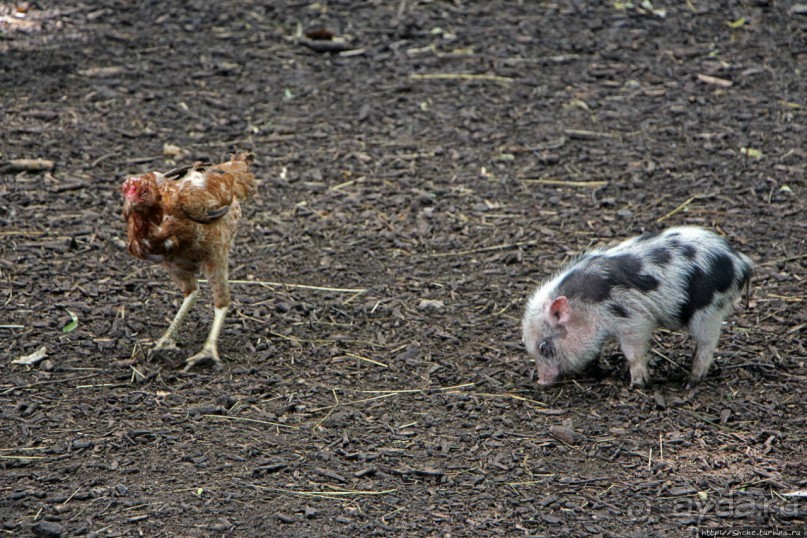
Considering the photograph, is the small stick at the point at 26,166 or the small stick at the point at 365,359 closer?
the small stick at the point at 365,359

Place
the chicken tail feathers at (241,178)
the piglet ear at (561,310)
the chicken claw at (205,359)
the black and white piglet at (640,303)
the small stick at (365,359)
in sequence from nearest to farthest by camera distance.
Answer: the black and white piglet at (640,303)
the piglet ear at (561,310)
the chicken claw at (205,359)
the small stick at (365,359)
the chicken tail feathers at (241,178)

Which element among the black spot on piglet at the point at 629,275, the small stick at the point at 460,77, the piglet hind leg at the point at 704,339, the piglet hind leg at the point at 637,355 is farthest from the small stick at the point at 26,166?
the piglet hind leg at the point at 704,339

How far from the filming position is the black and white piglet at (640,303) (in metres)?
5.99

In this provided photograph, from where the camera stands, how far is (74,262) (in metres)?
7.43

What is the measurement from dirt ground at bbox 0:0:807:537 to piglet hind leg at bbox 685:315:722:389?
0.15 m

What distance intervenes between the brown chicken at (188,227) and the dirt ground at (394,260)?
0.36 m

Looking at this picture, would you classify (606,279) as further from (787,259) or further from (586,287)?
(787,259)

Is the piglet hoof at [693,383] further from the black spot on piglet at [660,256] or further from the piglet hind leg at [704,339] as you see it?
the black spot on piglet at [660,256]

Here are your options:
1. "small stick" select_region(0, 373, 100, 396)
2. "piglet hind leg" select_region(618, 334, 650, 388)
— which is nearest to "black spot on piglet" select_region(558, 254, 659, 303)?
"piglet hind leg" select_region(618, 334, 650, 388)

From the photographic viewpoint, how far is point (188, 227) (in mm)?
6234

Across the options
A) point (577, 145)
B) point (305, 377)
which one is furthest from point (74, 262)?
point (577, 145)

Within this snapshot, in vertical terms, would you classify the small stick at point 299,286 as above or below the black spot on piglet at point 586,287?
below

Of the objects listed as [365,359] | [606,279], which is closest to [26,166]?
[365,359]

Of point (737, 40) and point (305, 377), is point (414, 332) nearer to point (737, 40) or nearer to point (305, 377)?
point (305, 377)
